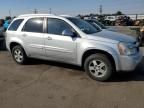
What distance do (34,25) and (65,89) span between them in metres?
2.75

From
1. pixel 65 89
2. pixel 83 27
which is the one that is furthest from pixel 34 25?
pixel 65 89

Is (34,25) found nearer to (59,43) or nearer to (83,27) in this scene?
(59,43)

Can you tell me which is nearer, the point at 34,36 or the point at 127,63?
the point at 127,63

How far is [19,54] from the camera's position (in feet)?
26.3

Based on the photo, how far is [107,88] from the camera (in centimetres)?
563

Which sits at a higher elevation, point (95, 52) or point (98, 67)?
point (95, 52)

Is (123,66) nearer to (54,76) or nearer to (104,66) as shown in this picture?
(104,66)

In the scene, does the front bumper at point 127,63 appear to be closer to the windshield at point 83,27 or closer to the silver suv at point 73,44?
Result: the silver suv at point 73,44

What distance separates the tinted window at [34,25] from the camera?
7312 millimetres

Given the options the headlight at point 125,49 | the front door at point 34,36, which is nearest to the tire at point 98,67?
the headlight at point 125,49

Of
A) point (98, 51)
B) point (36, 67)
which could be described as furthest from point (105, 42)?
point (36, 67)

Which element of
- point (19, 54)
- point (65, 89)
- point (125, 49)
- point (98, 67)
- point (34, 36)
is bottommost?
point (65, 89)

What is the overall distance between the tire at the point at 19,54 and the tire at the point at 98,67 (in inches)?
99.2

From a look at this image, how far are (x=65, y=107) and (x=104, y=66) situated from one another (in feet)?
6.29
